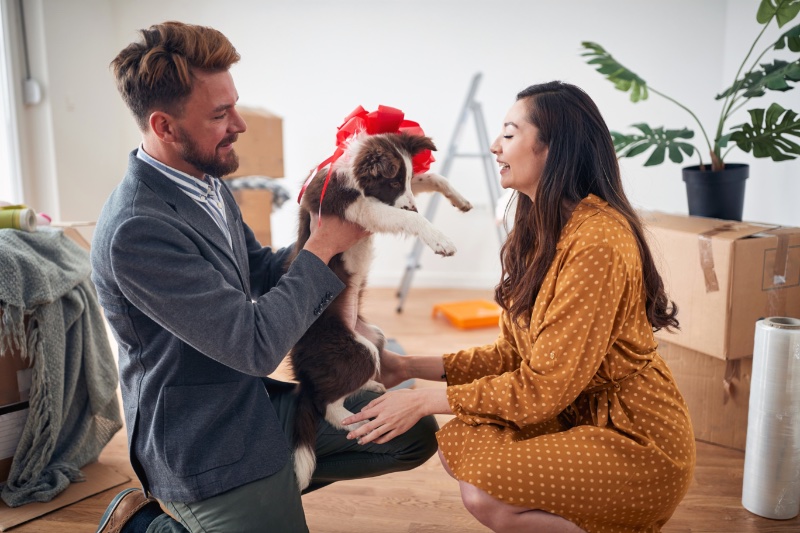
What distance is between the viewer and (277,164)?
3.65m

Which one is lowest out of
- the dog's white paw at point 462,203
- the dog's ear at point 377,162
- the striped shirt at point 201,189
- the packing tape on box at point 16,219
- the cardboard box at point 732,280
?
the cardboard box at point 732,280

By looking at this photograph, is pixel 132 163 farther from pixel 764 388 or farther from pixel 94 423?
pixel 764 388

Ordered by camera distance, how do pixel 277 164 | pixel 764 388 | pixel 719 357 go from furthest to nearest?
pixel 277 164, pixel 719 357, pixel 764 388

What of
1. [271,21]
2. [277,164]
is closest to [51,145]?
[277,164]

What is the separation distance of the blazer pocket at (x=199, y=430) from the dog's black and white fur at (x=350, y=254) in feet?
0.63

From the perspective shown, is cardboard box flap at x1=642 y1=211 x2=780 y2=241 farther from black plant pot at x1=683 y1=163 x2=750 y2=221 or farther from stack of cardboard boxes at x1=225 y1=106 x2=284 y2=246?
stack of cardboard boxes at x1=225 y1=106 x2=284 y2=246

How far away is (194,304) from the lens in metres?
1.20

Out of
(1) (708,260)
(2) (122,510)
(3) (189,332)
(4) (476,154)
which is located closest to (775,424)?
(1) (708,260)

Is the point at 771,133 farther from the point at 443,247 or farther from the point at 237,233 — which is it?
the point at 237,233

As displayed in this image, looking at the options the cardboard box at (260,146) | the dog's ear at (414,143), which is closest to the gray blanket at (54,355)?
the dog's ear at (414,143)

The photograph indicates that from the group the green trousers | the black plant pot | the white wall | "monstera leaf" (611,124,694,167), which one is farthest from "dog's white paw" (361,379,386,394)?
the white wall

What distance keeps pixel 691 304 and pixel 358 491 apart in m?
1.27

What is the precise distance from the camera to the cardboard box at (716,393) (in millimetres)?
2244

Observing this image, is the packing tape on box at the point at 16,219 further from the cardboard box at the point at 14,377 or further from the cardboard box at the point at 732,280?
the cardboard box at the point at 732,280
